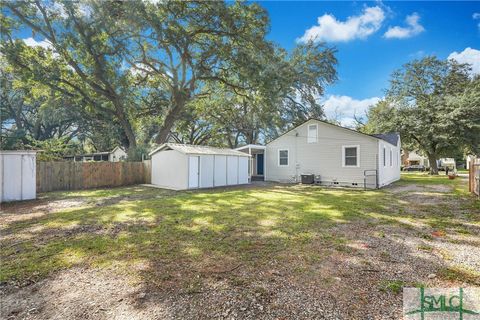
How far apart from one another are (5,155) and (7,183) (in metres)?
1.02

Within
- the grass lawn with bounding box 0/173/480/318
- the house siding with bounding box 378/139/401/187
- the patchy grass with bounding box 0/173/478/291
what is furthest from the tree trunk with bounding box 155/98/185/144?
the house siding with bounding box 378/139/401/187

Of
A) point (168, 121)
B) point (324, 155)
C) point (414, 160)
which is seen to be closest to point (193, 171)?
point (168, 121)

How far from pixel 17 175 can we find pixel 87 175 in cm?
451

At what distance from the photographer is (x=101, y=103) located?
62.8 ft

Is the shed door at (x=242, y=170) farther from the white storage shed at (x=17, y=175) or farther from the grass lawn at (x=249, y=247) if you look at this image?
the white storage shed at (x=17, y=175)

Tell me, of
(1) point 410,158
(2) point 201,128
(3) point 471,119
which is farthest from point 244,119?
(1) point 410,158

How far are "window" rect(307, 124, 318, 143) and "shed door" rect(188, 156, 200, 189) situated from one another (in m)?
7.11

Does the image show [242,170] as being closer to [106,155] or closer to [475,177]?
[475,177]

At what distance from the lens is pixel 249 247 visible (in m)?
4.28

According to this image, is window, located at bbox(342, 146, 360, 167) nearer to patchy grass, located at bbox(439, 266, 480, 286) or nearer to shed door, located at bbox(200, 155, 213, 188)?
shed door, located at bbox(200, 155, 213, 188)

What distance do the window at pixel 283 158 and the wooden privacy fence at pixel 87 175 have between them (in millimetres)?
8749

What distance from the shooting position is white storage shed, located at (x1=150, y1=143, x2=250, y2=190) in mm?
13359

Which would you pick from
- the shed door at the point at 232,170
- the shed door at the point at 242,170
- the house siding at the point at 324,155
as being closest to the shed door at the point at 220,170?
A: the shed door at the point at 232,170

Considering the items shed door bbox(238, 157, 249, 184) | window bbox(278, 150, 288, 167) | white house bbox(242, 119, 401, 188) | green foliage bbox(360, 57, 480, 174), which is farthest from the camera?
green foliage bbox(360, 57, 480, 174)
